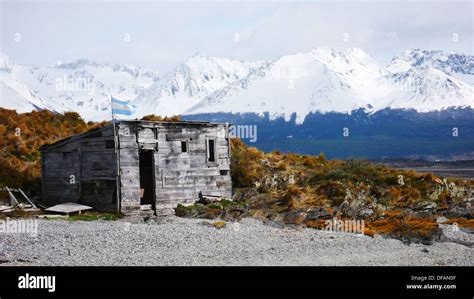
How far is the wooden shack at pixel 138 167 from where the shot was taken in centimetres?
2980

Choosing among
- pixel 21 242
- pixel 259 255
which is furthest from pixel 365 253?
pixel 21 242

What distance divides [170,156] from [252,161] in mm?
8497

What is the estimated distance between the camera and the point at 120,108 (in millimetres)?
28688

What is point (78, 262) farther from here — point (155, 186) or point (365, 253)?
point (155, 186)

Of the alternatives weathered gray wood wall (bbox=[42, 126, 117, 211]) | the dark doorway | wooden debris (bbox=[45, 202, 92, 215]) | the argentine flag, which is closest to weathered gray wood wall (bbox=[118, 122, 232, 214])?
weathered gray wood wall (bbox=[42, 126, 117, 211])

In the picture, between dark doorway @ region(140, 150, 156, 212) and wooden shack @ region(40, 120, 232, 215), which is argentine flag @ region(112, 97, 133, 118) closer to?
wooden shack @ region(40, 120, 232, 215)

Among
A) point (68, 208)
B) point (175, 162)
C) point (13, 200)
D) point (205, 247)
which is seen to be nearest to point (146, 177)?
point (175, 162)

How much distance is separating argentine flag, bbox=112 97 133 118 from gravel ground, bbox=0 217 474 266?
5113 millimetres

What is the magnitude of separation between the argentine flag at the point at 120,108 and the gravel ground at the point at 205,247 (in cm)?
511

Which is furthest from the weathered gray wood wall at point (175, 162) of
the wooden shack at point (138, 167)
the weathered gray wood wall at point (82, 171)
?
the weathered gray wood wall at point (82, 171)

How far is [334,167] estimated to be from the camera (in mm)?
42375

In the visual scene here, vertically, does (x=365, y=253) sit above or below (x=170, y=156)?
below

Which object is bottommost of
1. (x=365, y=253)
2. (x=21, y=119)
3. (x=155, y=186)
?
(x=365, y=253)

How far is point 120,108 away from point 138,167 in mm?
2946
